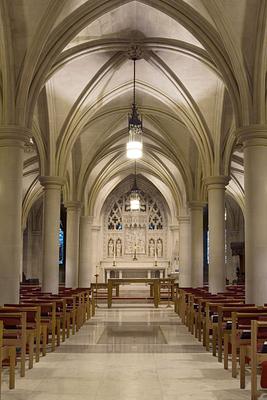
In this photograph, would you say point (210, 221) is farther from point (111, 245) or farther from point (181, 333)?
point (111, 245)

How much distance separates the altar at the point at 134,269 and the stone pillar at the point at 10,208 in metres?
24.9

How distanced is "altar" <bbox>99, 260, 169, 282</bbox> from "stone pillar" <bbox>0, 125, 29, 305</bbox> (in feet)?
81.6

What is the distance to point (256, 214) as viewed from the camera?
1355 centimetres

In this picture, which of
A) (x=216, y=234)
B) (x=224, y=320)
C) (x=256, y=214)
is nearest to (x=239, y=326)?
(x=224, y=320)

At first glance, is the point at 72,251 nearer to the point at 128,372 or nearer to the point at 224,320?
the point at 224,320

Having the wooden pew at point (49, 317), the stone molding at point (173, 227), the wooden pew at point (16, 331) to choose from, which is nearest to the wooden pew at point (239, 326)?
the wooden pew at point (16, 331)

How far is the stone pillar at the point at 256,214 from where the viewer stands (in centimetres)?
1337

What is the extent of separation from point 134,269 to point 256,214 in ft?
83.4

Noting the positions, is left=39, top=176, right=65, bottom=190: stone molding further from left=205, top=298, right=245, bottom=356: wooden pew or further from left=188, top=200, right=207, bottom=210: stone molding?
left=205, top=298, right=245, bottom=356: wooden pew

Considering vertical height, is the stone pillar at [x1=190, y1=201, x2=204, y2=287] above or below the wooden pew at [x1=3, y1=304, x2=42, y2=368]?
above

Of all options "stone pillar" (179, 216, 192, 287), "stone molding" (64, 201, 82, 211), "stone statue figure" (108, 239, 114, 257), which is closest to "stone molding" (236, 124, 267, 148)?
"stone molding" (64, 201, 82, 211)

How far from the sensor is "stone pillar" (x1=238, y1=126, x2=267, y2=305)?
13.4 meters

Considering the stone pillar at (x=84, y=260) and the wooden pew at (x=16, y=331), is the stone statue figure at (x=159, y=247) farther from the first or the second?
the wooden pew at (x=16, y=331)

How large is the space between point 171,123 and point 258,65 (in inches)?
468
